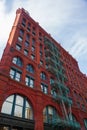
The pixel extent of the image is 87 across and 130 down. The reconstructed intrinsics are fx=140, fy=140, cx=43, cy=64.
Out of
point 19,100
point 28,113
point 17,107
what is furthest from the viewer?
point 19,100

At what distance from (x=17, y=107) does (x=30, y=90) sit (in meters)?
3.70

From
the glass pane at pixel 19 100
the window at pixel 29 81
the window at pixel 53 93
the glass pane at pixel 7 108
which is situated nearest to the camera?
the glass pane at pixel 7 108

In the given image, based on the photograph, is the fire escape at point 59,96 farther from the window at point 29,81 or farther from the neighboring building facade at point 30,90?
the window at point 29,81

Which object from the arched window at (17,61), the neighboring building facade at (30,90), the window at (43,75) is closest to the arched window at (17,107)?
the neighboring building facade at (30,90)

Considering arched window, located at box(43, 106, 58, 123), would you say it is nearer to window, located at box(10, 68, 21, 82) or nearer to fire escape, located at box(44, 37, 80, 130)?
fire escape, located at box(44, 37, 80, 130)

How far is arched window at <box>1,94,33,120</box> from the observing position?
17506mm

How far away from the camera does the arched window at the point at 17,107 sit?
1751 centimetres

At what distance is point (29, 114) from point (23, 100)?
2.11 meters

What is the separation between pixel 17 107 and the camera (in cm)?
1872

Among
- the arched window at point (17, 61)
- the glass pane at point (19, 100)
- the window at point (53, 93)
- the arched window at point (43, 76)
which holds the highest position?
the arched window at point (17, 61)

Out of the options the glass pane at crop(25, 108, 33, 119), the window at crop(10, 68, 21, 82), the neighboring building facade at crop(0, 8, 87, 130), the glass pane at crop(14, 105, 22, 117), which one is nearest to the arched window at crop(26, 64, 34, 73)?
the neighboring building facade at crop(0, 8, 87, 130)

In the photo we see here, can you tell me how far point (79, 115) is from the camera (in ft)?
95.1

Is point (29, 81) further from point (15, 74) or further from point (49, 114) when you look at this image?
point (49, 114)

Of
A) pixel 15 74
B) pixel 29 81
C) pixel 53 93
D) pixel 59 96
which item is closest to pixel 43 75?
pixel 53 93
